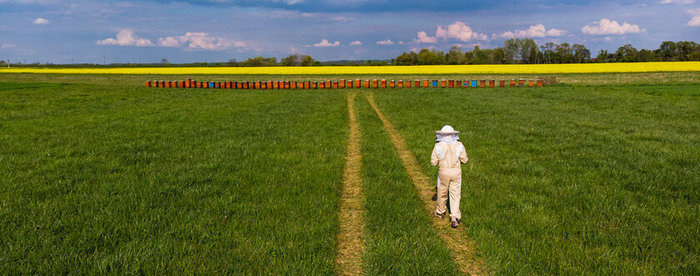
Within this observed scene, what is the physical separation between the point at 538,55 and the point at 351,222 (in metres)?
124

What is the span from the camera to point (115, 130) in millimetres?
12992

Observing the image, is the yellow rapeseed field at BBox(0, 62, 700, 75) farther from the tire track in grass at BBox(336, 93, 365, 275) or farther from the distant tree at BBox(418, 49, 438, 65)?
the tire track in grass at BBox(336, 93, 365, 275)

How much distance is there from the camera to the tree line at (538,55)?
9694 cm

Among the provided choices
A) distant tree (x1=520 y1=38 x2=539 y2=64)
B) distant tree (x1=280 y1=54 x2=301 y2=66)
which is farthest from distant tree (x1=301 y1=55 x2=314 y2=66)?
distant tree (x1=520 y1=38 x2=539 y2=64)

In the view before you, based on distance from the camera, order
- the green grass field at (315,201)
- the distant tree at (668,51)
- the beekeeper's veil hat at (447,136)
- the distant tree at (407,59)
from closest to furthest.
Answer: the green grass field at (315,201), the beekeeper's veil hat at (447,136), the distant tree at (668,51), the distant tree at (407,59)

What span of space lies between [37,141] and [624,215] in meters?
14.5

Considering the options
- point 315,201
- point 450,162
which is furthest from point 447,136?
point 315,201

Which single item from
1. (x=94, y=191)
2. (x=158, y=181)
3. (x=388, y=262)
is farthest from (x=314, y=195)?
(x=94, y=191)

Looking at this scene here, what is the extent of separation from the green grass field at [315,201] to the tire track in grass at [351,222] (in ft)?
0.43

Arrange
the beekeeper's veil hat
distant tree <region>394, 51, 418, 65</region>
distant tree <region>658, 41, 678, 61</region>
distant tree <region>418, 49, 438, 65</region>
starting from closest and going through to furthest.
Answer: the beekeeper's veil hat
distant tree <region>658, 41, 678, 61</region>
distant tree <region>418, 49, 438, 65</region>
distant tree <region>394, 51, 418, 65</region>

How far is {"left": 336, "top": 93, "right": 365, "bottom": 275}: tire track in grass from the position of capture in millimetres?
4605

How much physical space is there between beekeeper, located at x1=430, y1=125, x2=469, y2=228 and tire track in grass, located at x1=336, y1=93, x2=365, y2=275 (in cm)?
138

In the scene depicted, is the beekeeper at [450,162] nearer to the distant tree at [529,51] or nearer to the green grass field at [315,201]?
the green grass field at [315,201]

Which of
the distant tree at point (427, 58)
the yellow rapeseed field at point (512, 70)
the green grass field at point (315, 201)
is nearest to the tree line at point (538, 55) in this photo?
the distant tree at point (427, 58)
